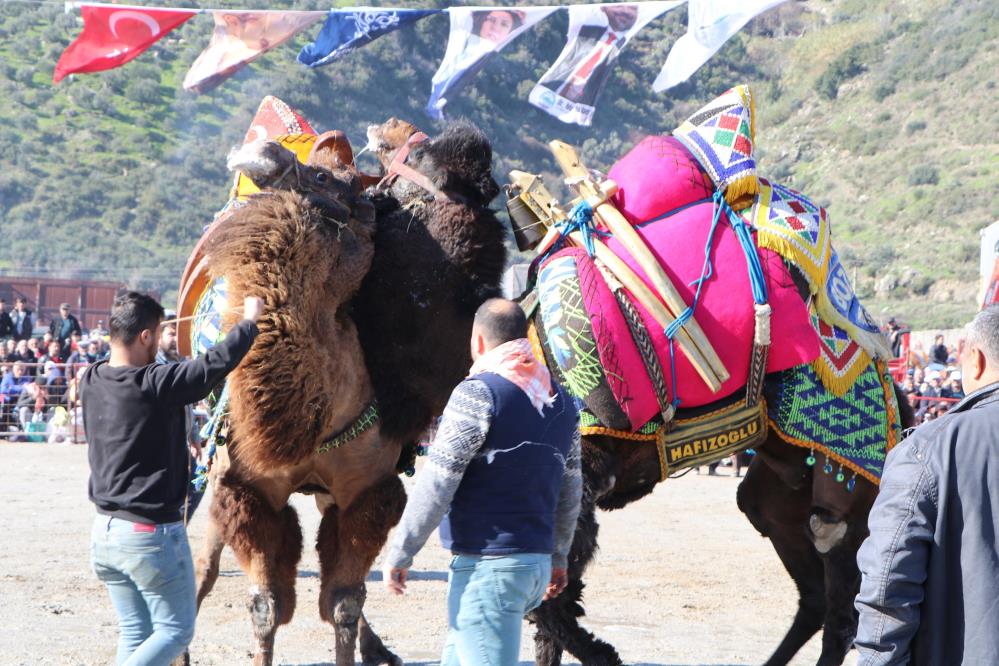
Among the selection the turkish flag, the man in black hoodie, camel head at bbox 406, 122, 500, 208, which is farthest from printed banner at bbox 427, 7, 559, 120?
the man in black hoodie

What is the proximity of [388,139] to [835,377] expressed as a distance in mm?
2325

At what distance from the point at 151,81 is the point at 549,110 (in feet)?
132

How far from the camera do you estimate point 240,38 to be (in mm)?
11969

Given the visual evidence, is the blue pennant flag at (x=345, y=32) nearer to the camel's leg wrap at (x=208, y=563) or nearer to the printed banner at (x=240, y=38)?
the printed banner at (x=240, y=38)

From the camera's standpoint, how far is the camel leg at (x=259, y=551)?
4.94 meters

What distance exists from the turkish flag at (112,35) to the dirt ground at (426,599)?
4.19 metres

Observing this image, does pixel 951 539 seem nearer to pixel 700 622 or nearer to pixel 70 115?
pixel 700 622

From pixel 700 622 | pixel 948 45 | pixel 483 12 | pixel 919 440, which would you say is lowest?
pixel 700 622

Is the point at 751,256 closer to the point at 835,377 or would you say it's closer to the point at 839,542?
the point at 835,377

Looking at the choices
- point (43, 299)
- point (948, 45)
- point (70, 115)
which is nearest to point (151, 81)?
point (70, 115)

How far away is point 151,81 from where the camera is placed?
48.8 metres

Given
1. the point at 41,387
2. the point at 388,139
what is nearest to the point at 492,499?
the point at 388,139

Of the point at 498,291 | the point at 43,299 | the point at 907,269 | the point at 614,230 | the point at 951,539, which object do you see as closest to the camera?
the point at 951,539

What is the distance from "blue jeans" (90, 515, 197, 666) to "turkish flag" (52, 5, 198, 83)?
8.35 metres
